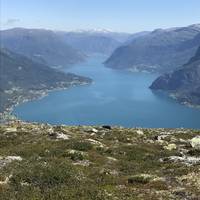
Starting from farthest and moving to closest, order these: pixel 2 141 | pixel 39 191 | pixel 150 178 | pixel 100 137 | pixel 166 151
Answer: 1. pixel 100 137
2. pixel 2 141
3. pixel 166 151
4. pixel 150 178
5. pixel 39 191

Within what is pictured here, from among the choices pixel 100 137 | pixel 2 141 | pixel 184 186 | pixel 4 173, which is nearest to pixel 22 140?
pixel 2 141

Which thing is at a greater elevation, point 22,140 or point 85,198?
point 85,198

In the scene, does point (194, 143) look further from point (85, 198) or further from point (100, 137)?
point (85, 198)

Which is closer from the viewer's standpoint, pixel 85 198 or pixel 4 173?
pixel 85 198

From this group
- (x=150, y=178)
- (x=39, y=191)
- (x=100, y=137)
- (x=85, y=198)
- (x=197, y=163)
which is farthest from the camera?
(x=100, y=137)

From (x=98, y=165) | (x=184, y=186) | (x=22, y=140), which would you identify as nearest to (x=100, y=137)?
(x=22, y=140)

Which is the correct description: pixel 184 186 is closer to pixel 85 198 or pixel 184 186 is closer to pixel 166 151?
pixel 85 198
